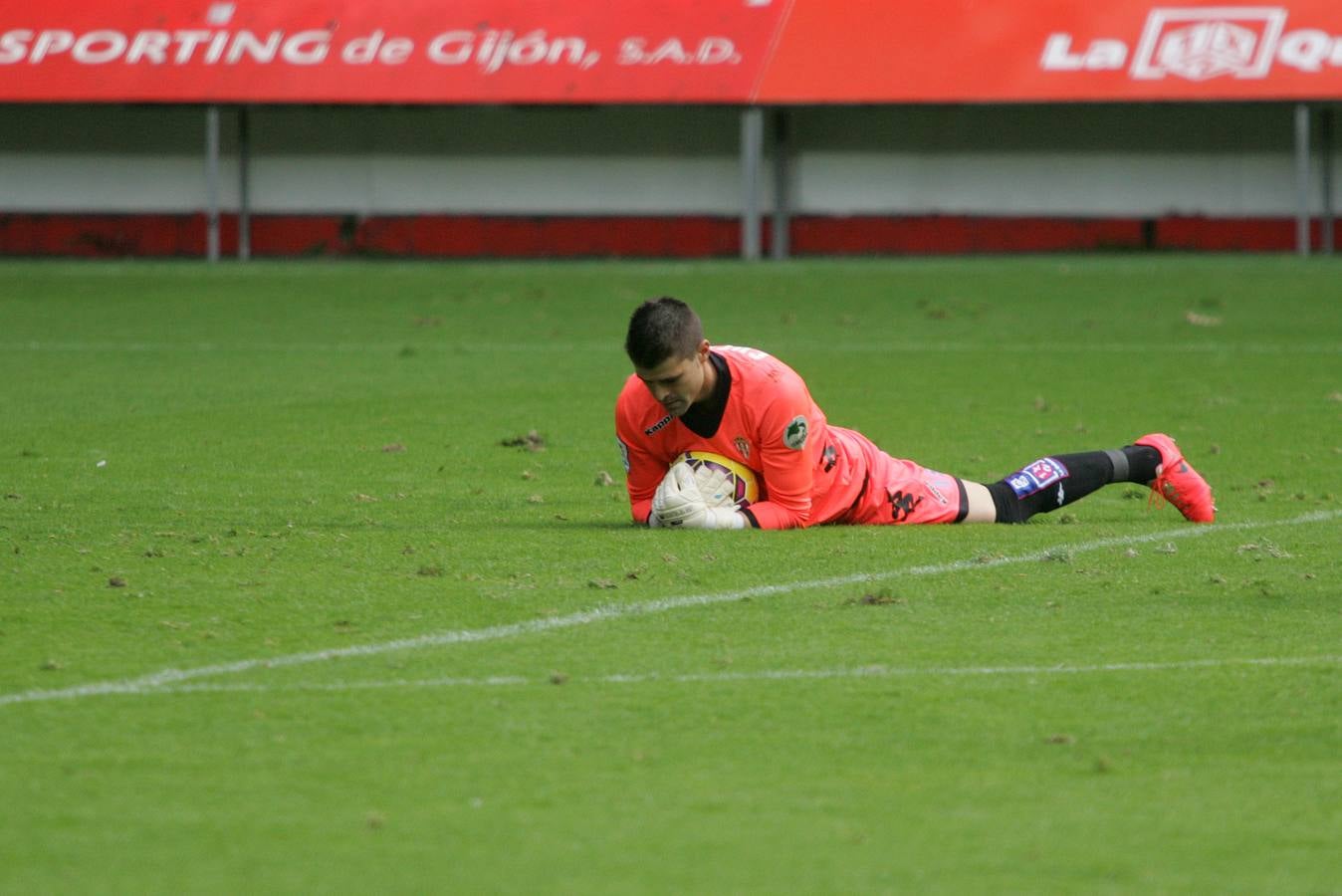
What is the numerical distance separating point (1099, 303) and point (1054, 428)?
8.49m

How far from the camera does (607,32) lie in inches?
1013

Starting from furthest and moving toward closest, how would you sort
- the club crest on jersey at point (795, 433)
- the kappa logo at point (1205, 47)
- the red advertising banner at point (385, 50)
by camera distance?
the red advertising banner at point (385, 50), the kappa logo at point (1205, 47), the club crest on jersey at point (795, 433)

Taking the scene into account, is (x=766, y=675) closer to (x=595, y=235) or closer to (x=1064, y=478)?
(x=1064, y=478)

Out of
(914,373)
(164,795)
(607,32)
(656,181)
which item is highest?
(607,32)

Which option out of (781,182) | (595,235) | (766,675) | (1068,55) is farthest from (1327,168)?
(766,675)

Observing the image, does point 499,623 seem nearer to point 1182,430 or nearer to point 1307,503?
point 1307,503

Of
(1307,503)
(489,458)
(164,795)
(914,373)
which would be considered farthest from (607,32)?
(164,795)

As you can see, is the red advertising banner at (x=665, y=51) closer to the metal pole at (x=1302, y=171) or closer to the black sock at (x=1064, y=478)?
the metal pole at (x=1302, y=171)

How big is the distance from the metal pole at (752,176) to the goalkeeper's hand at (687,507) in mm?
17640

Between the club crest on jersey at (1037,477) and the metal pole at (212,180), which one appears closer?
the club crest on jersey at (1037,477)

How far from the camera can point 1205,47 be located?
970 inches

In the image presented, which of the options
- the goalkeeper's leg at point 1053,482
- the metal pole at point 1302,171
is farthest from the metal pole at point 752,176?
the goalkeeper's leg at point 1053,482

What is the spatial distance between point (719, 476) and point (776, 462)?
0.73ft

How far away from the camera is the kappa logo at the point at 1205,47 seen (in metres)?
24.4
